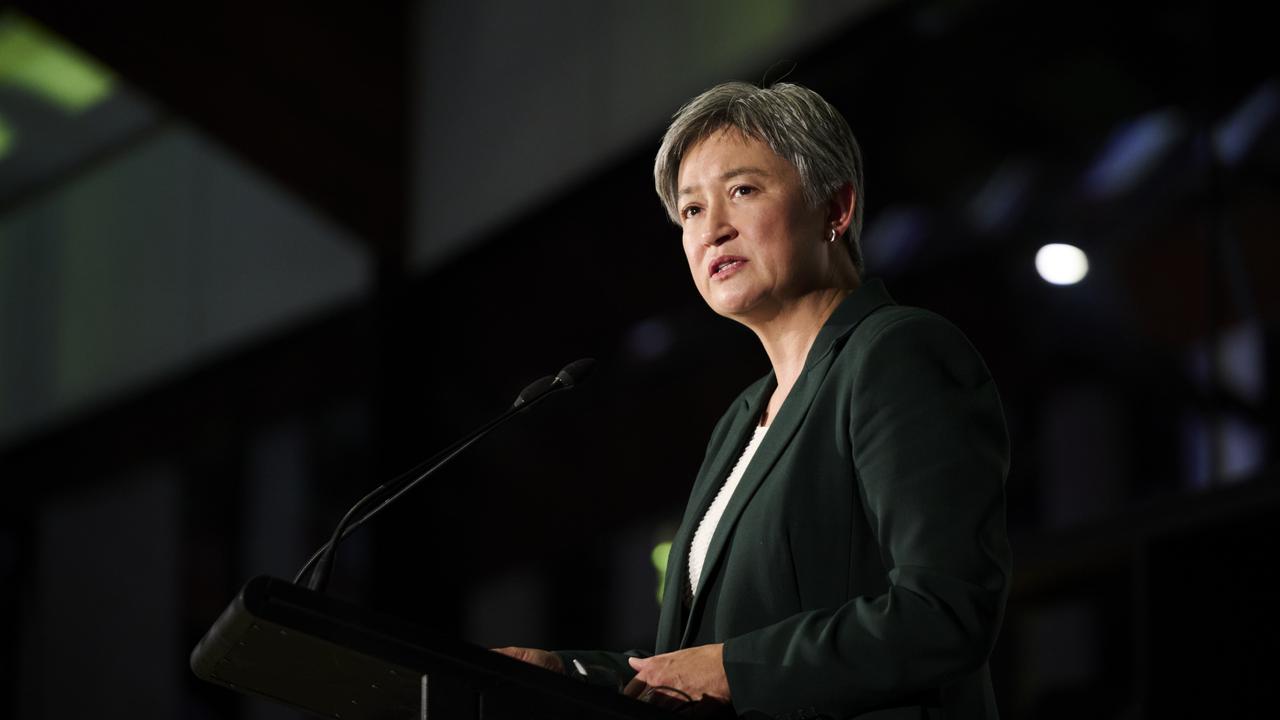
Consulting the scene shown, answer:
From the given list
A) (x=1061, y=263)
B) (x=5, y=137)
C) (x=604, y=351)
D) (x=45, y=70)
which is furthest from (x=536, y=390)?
(x=5, y=137)

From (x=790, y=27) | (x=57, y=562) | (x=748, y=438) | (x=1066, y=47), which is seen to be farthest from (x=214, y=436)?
(x=748, y=438)

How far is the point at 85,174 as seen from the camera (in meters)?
6.68

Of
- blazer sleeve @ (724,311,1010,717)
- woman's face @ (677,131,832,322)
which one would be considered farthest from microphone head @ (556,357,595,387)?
blazer sleeve @ (724,311,1010,717)

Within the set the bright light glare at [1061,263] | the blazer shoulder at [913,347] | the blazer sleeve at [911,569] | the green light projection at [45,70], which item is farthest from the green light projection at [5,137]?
the blazer sleeve at [911,569]

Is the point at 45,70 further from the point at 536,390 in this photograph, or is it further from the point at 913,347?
the point at 913,347

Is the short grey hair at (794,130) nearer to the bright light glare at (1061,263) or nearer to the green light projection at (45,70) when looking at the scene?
the bright light glare at (1061,263)

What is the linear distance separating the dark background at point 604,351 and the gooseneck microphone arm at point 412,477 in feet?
6.74

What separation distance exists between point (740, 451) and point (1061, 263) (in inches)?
88.9

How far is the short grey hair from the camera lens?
73.4 inches

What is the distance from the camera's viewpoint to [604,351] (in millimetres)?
5457

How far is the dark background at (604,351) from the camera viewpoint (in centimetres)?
360

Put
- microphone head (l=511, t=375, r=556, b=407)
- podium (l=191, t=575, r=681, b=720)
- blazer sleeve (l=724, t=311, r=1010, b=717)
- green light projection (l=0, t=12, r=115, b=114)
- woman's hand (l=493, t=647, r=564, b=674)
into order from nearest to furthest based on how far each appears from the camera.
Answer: podium (l=191, t=575, r=681, b=720) → blazer sleeve (l=724, t=311, r=1010, b=717) → woman's hand (l=493, t=647, r=564, b=674) → microphone head (l=511, t=375, r=556, b=407) → green light projection (l=0, t=12, r=115, b=114)

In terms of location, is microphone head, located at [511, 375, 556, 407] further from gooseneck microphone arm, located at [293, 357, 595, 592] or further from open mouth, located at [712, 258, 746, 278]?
open mouth, located at [712, 258, 746, 278]

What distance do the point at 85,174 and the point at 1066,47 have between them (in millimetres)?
4309
